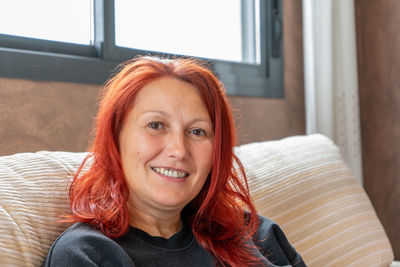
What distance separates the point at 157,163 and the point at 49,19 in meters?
0.84

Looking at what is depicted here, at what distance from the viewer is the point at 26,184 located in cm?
96

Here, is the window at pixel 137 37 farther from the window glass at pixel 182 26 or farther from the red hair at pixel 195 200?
the red hair at pixel 195 200

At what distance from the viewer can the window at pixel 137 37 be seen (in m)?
1.49

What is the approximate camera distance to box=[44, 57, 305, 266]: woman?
3.37 feet

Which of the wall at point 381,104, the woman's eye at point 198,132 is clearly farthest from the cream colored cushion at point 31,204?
the wall at point 381,104

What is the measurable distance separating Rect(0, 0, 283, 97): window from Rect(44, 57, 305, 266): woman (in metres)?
0.47

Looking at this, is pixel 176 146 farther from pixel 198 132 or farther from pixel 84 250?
pixel 84 250

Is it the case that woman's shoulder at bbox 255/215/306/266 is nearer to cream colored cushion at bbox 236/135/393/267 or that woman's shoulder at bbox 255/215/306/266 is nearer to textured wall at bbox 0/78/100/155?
cream colored cushion at bbox 236/135/393/267

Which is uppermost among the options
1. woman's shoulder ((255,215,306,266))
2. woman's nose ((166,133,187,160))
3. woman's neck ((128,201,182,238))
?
woman's nose ((166,133,187,160))

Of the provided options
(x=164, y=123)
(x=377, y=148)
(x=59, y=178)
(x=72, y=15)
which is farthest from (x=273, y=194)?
(x=377, y=148)

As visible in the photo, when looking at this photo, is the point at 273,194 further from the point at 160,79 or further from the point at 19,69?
the point at 19,69

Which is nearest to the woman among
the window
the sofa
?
the sofa

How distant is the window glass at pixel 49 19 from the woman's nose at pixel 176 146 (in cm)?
74

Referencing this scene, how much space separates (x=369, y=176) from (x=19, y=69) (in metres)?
1.94
